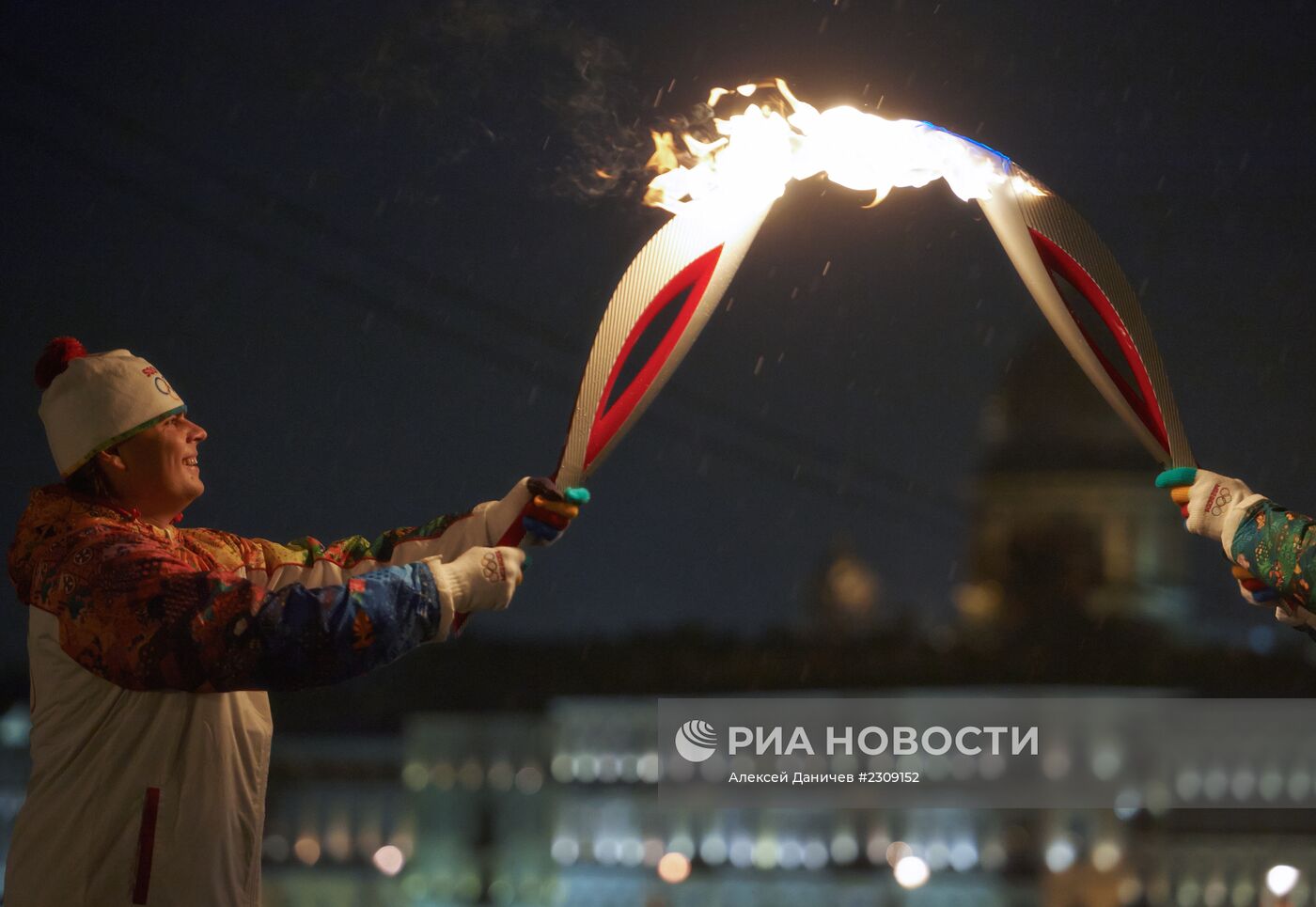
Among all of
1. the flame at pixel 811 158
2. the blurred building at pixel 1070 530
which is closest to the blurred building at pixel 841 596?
the blurred building at pixel 1070 530

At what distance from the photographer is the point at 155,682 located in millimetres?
2107

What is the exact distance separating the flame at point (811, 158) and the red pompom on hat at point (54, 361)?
1.29 meters

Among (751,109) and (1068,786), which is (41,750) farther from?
(1068,786)

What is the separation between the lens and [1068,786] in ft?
131

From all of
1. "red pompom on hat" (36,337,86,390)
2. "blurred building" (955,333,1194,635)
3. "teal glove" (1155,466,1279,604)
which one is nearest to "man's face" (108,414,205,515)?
"red pompom on hat" (36,337,86,390)

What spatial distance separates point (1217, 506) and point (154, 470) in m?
1.94

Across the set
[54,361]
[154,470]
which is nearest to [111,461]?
[154,470]

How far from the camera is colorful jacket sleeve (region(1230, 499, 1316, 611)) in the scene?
2793 mm

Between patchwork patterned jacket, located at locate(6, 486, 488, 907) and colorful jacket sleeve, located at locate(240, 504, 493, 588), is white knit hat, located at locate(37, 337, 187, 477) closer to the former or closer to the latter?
patchwork patterned jacket, located at locate(6, 486, 488, 907)

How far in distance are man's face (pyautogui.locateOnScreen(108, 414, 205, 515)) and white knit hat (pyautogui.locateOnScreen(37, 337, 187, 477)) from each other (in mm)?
28

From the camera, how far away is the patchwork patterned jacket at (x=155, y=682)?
6.83 ft

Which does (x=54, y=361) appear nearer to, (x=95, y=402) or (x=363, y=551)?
(x=95, y=402)

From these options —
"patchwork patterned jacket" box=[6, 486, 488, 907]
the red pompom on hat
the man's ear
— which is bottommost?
"patchwork patterned jacket" box=[6, 486, 488, 907]

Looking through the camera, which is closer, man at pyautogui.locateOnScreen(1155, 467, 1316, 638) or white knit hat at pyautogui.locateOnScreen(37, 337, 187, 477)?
white knit hat at pyautogui.locateOnScreen(37, 337, 187, 477)
